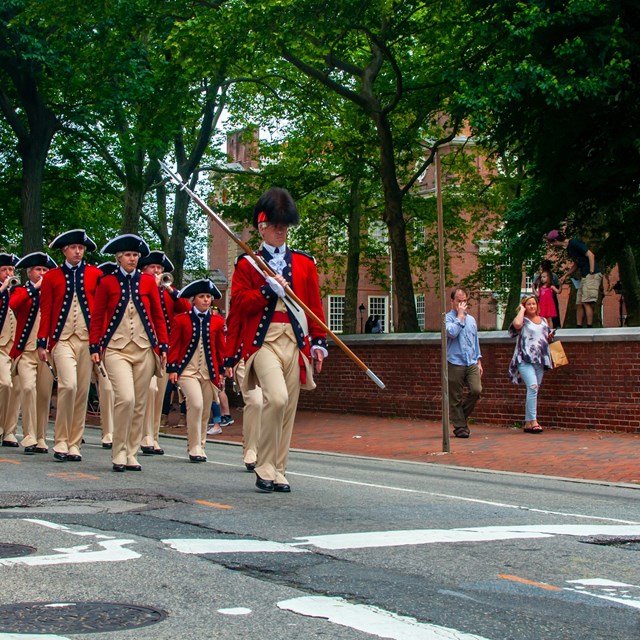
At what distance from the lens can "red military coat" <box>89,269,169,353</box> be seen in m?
12.0

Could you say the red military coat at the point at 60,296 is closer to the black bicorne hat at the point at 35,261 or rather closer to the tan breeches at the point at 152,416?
the black bicorne hat at the point at 35,261

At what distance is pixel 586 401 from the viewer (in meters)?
18.2

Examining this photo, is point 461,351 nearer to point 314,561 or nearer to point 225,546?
point 225,546

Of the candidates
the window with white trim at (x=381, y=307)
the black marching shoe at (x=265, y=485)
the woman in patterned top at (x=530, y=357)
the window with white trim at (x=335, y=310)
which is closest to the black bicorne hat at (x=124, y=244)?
the black marching shoe at (x=265, y=485)

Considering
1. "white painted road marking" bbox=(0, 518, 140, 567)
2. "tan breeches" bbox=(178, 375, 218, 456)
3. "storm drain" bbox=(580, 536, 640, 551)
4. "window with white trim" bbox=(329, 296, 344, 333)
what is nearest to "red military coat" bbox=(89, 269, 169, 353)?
"tan breeches" bbox=(178, 375, 218, 456)

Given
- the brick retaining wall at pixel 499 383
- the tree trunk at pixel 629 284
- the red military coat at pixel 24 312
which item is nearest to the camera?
the red military coat at pixel 24 312

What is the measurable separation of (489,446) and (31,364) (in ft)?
19.1

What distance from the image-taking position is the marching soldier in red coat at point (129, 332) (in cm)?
1184

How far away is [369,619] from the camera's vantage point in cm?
498

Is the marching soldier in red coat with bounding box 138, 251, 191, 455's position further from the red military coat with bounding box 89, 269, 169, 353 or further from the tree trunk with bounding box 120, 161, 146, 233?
the tree trunk with bounding box 120, 161, 146, 233

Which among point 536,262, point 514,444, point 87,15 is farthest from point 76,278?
point 536,262

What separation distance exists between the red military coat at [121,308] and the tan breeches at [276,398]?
2679 mm

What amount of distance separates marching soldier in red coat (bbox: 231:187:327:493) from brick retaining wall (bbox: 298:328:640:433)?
28.9ft

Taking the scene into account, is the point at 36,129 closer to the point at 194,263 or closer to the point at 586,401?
the point at 586,401
